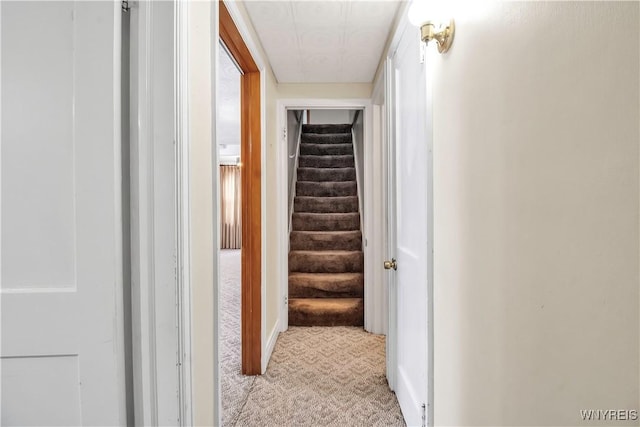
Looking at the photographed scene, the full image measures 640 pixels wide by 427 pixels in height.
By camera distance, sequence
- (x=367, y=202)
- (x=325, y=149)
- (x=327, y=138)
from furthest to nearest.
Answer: (x=327, y=138) < (x=325, y=149) < (x=367, y=202)

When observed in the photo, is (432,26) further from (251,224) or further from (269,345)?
(269,345)

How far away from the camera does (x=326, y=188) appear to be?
491cm

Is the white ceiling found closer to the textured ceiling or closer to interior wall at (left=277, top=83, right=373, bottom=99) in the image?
interior wall at (left=277, top=83, right=373, bottom=99)

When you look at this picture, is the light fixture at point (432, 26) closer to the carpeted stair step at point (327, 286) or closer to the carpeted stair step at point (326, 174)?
the carpeted stair step at point (327, 286)

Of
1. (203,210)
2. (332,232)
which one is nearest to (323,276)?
(332,232)

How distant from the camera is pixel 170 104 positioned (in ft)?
3.21

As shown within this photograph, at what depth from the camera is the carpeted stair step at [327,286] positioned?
11.6 ft

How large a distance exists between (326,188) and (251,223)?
2660mm

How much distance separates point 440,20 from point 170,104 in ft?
2.96

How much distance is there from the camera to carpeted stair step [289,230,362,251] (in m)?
4.04

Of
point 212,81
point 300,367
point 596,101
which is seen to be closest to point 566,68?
point 596,101

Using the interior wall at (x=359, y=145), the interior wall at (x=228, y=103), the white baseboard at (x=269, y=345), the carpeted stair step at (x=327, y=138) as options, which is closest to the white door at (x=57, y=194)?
the interior wall at (x=228, y=103)

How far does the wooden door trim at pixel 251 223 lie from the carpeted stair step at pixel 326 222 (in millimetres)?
2003

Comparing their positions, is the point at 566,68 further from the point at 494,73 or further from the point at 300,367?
the point at 300,367
